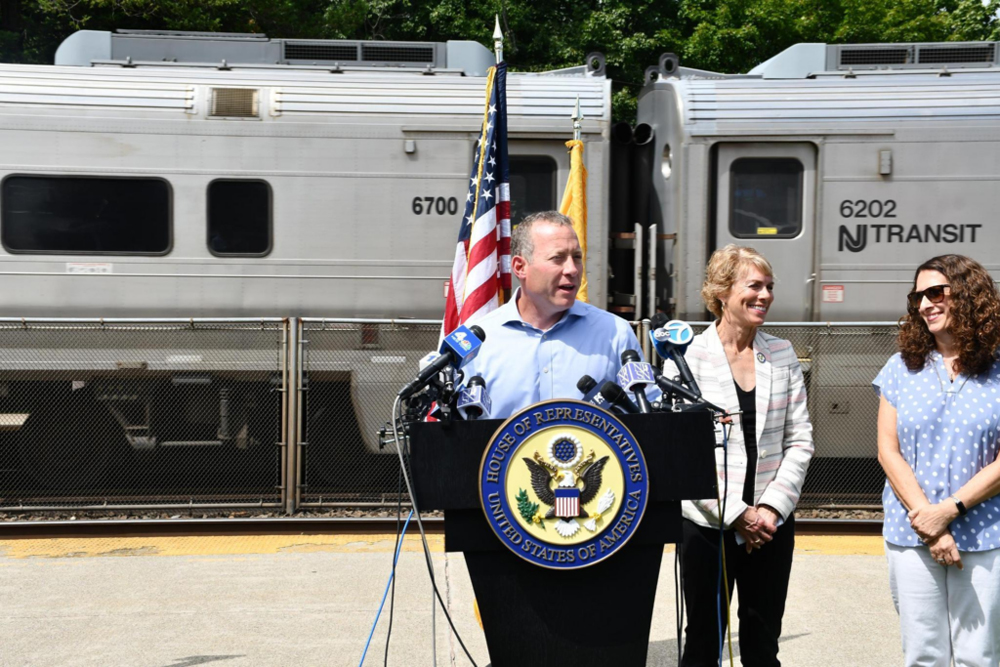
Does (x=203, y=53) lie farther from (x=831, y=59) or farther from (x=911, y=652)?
(x=911, y=652)

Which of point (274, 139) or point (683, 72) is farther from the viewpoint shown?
point (683, 72)

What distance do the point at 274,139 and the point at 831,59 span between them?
520cm

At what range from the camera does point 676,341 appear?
10.7ft

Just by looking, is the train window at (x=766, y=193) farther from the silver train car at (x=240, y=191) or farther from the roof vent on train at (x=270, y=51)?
the roof vent on train at (x=270, y=51)

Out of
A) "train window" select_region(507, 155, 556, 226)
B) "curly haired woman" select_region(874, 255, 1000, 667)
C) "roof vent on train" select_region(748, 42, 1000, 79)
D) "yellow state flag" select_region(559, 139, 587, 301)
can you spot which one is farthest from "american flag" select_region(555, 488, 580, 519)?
"roof vent on train" select_region(748, 42, 1000, 79)

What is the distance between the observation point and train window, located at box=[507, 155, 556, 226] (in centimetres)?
902

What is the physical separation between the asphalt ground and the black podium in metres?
2.17

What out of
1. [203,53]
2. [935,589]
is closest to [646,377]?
[935,589]

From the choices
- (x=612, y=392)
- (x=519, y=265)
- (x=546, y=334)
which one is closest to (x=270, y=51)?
(x=519, y=265)

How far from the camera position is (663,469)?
306 centimetres

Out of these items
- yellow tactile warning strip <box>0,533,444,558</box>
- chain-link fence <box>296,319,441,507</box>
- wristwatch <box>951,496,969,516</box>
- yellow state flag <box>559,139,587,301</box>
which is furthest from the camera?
chain-link fence <box>296,319,441,507</box>

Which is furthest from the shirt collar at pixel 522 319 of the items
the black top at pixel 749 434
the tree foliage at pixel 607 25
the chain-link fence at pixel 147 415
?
the tree foliage at pixel 607 25

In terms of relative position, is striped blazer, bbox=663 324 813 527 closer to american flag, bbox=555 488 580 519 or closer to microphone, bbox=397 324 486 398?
american flag, bbox=555 488 580 519

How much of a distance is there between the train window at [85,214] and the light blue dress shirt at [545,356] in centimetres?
596
